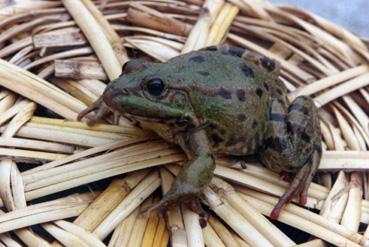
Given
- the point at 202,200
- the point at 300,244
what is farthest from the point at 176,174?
the point at 300,244

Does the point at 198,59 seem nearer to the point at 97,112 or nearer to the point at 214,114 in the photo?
the point at 214,114

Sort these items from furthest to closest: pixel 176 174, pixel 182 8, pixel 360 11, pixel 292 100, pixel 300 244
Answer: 1. pixel 360 11
2. pixel 182 8
3. pixel 292 100
4. pixel 176 174
5. pixel 300 244

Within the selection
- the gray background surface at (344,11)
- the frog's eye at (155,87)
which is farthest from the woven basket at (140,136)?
the gray background surface at (344,11)

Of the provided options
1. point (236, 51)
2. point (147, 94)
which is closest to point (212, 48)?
point (236, 51)

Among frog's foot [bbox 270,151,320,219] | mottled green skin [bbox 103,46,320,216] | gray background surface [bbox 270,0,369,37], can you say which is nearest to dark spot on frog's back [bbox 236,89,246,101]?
mottled green skin [bbox 103,46,320,216]

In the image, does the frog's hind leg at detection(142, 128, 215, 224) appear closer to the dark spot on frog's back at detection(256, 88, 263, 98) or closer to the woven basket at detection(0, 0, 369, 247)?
the woven basket at detection(0, 0, 369, 247)

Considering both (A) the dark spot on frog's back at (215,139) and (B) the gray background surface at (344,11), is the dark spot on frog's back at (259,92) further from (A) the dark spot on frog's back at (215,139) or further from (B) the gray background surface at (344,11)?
(B) the gray background surface at (344,11)

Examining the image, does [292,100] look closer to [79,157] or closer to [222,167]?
[222,167]
